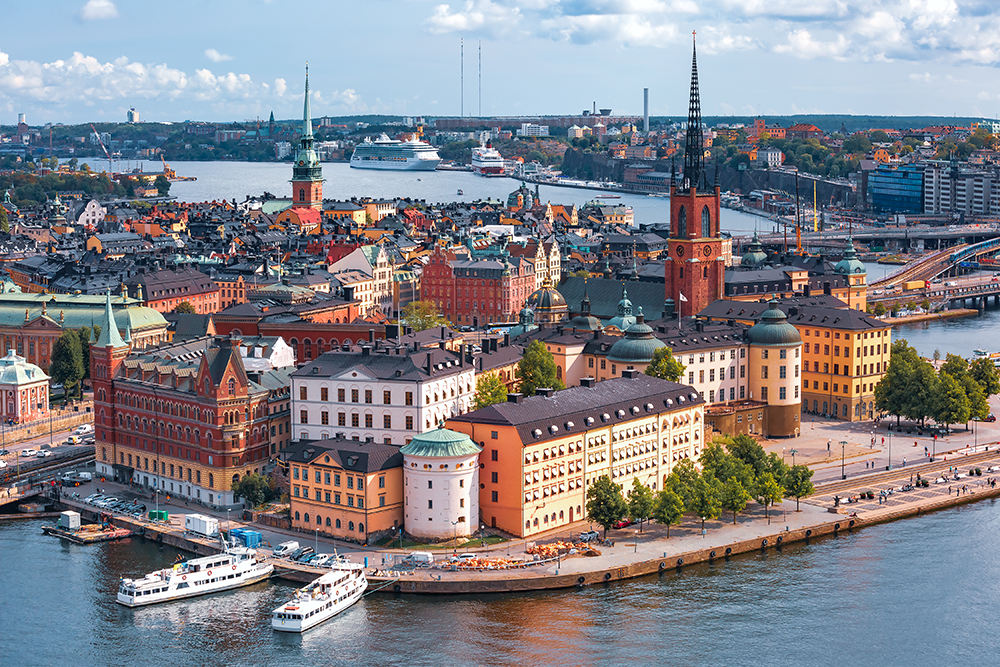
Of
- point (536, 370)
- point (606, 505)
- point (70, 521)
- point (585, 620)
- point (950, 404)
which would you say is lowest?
point (585, 620)

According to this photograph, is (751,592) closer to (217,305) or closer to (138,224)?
(217,305)

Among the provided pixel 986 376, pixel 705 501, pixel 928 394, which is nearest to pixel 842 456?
pixel 928 394

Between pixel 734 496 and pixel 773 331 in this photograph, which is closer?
pixel 734 496

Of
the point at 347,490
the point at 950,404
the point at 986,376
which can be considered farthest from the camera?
the point at 986,376

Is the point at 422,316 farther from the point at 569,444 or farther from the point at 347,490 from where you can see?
the point at 347,490

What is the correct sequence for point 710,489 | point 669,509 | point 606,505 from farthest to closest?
point 710,489
point 669,509
point 606,505

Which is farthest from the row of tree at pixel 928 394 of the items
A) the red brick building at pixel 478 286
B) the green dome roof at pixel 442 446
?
the red brick building at pixel 478 286

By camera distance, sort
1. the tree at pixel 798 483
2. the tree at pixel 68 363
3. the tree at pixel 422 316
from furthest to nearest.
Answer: the tree at pixel 422 316
the tree at pixel 68 363
the tree at pixel 798 483

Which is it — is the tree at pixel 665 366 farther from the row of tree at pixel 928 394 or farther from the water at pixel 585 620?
the water at pixel 585 620
